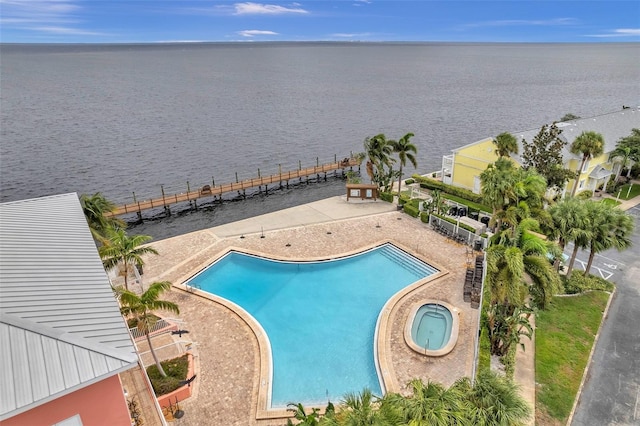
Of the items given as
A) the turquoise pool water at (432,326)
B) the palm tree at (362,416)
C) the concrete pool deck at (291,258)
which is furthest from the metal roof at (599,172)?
the palm tree at (362,416)

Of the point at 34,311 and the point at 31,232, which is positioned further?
the point at 31,232

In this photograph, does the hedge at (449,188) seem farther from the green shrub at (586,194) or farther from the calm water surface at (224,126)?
the calm water surface at (224,126)

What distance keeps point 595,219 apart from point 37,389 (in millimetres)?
32648

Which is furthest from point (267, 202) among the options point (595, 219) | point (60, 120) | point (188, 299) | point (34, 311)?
point (60, 120)

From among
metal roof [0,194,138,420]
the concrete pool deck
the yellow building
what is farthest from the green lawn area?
metal roof [0,194,138,420]

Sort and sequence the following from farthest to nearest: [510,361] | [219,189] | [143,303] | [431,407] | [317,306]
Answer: [219,189] < [317,306] < [510,361] < [143,303] < [431,407]

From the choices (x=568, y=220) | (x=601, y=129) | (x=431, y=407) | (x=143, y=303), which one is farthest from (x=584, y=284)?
(x=601, y=129)

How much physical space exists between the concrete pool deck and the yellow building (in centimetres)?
1142

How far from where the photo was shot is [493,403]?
1394cm

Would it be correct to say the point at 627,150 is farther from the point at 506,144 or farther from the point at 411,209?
the point at 411,209

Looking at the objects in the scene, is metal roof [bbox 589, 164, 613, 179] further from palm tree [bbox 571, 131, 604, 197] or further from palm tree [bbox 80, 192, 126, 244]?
palm tree [bbox 80, 192, 126, 244]

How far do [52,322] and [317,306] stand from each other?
60.0ft

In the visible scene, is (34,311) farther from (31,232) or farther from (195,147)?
(195,147)

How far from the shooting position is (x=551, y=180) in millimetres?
39562
